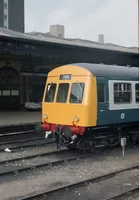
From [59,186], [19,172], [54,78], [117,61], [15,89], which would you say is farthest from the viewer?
[15,89]

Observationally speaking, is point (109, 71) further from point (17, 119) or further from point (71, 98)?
point (17, 119)

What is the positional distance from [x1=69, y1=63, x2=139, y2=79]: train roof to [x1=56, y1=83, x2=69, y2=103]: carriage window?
86 centimetres

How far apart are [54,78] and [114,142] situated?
3327mm

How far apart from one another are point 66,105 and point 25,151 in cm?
262

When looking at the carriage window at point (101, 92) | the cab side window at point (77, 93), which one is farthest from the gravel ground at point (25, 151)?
the carriage window at point (101, 92)

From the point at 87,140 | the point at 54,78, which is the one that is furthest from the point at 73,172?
the point at 54,78

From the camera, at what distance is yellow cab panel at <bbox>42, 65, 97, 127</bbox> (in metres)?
12.0

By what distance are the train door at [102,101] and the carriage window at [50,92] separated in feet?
6.03

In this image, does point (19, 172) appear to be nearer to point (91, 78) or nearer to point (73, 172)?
point (73, 172)

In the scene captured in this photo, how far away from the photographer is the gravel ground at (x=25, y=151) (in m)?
12.6

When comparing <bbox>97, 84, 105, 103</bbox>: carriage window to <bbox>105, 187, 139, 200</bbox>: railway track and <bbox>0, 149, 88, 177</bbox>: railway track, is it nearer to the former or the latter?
<bbox>0, 149, 88, 177</bbox>: railway track

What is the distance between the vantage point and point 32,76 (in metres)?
32.2

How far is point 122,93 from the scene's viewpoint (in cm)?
1334

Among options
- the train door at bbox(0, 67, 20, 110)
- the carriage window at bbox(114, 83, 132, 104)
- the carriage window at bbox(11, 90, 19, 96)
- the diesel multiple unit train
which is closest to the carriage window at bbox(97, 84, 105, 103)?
the diesel multiple unit train
